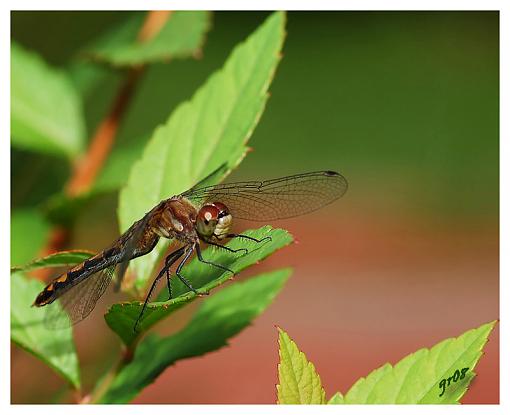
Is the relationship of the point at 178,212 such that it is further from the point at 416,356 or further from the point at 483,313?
the point at 483,313

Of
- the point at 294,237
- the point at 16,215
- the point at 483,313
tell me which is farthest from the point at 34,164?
the point at 483,313

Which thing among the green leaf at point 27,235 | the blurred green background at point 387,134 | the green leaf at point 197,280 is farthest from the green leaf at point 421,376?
the blurred green background at point 387,134

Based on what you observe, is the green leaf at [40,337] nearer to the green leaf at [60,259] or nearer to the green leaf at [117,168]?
the green leaf at [60,259]

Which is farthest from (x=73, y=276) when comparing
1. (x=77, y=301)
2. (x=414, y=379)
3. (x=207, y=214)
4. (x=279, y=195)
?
(x=414, y=379)

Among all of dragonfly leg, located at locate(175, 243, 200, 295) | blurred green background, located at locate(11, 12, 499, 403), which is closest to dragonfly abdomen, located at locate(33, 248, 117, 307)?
dragonfly leg, located at locate(175, 243, 200, 295)

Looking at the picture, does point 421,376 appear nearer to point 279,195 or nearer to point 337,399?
point 337,399

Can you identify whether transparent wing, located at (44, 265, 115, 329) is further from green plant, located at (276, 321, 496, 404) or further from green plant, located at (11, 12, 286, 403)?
green plant, located at (276, 321, 496, 404)
